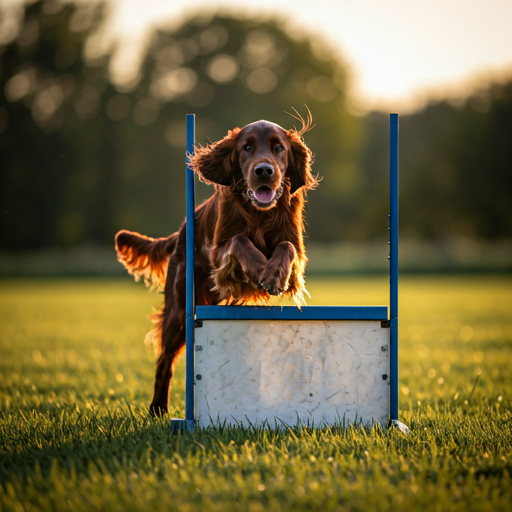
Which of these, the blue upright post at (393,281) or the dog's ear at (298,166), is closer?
the blue upright post at (393,281)

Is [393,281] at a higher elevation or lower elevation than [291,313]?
higher

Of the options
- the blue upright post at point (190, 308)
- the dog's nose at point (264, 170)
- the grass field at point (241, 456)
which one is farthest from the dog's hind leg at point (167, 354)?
the dog's nose at point (264, 170)

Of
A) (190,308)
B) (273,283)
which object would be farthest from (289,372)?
(190,308)

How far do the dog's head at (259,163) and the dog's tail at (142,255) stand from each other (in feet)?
2.69

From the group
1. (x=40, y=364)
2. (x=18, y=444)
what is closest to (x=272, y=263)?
(x=18, y=444)

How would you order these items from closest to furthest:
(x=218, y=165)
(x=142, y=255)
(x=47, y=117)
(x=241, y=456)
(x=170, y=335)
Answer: (x=241, y=456), (x=218, y=165), (x=170, y=335), (x=142, y=255), (x=47, y=117)

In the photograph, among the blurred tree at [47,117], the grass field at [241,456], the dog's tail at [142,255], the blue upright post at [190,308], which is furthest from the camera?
the blurred tree at [47,117]

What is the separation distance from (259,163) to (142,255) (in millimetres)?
1312

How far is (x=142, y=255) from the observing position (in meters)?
3.84

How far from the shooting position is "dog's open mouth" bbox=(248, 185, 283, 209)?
2918 mm

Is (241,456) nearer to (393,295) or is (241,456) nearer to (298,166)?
(393,295)

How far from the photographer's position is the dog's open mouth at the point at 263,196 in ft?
9.57

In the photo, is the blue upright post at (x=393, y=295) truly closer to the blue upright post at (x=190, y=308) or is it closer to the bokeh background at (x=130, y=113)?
the blue upright post at (x=190, y=308)

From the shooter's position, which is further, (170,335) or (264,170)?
(170,335)
